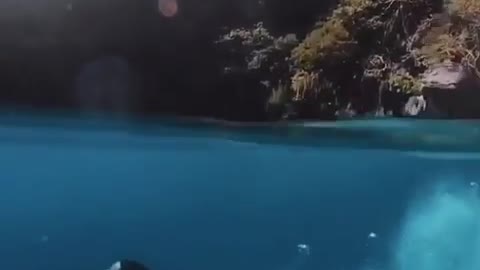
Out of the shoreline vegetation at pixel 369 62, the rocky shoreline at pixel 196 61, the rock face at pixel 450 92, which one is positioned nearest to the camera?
the rocky shoreline at pixel 196 61

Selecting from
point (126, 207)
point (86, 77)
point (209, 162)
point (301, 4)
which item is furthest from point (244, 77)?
point (126, 207)

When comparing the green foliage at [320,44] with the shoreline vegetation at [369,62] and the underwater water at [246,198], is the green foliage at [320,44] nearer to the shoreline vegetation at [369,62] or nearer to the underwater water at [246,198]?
the shoreline vegetation at [369,62]

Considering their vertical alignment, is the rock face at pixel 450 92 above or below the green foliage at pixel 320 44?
below

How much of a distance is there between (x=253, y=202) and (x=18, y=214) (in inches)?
60.2

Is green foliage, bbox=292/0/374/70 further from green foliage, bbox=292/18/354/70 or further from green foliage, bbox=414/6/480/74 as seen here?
green foliage, bbox=414/6/480/74

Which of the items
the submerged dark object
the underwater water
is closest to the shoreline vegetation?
the underwater water

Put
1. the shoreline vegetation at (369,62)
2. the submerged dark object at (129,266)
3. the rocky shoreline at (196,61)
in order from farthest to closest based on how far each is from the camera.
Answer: the submerged dark object at (129,266), the shoreline vegetation at (369,62), the rocky shoreline at (196,61)

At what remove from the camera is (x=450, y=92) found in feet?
12.1

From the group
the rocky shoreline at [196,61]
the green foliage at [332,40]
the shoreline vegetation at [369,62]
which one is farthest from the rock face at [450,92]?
the green foliage at [332,40]

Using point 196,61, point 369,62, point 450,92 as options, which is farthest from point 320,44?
point 450,92

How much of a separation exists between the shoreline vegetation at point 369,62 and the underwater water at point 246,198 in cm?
25

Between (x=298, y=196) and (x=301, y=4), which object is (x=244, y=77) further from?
(x=298, y=196)

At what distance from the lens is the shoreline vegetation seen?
312cm

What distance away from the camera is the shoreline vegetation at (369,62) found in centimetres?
312
